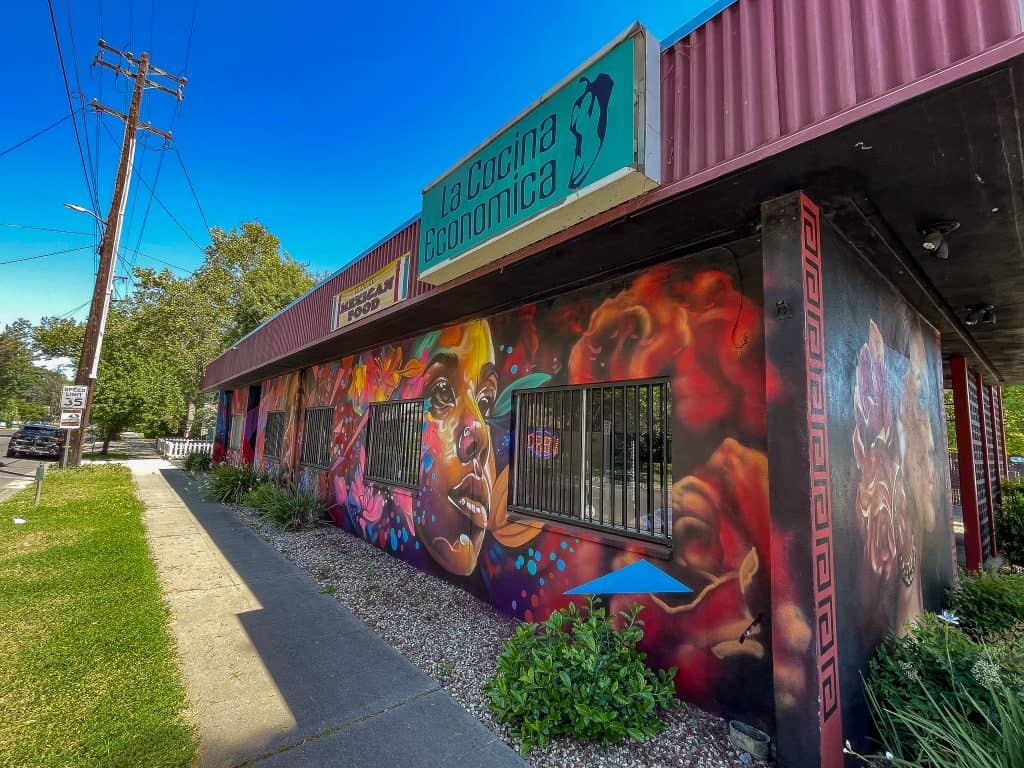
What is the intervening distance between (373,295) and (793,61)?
4.99m

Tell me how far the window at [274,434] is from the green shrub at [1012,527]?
15216 mm

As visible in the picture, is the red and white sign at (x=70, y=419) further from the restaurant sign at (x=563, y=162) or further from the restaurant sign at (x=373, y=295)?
the restaurant sign at (x=563, y=162)

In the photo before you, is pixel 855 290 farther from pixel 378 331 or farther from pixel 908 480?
pixel 378 331

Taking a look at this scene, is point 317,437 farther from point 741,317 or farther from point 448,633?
point 741,317

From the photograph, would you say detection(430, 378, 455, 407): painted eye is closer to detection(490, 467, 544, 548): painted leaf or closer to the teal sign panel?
detection(490, 467, 544, 548): painted leaf

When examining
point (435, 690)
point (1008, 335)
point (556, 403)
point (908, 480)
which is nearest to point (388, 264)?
point (556, 403)

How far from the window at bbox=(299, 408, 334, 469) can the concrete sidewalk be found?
3.78 m

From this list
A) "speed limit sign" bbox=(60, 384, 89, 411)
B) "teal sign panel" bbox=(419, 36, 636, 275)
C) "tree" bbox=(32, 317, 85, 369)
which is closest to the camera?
"teal sign panel" bbox=(419, 36, 636, 275)

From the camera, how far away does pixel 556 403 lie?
4637 mm

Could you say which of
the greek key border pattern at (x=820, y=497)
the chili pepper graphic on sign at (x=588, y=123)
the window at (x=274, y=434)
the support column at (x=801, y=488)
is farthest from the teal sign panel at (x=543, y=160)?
the window at (x=274, y=434)

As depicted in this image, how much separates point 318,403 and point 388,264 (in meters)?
5.62

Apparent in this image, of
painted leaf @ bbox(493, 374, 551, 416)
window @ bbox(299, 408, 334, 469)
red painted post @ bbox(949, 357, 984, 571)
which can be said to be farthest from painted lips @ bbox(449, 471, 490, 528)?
red painted post @ bbox(949, 357, 984, 571)

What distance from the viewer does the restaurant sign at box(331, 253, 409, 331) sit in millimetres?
5473

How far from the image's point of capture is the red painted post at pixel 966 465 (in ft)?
23.5
